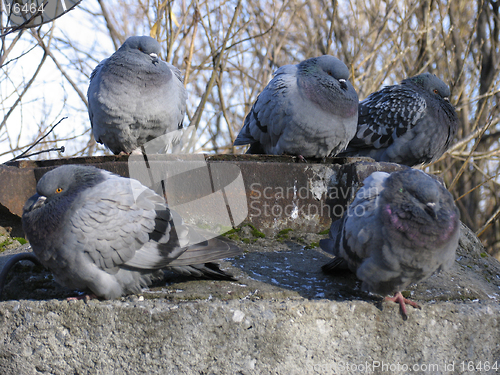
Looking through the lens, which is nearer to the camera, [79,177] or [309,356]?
[309,356]

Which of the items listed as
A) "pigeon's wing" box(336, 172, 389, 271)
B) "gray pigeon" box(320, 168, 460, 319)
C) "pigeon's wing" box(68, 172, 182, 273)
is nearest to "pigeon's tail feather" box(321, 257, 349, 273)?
"pigeon's wing" box(336, 172, 389, 271)

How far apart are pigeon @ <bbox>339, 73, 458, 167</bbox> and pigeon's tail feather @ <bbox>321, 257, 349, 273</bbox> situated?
2.61 m

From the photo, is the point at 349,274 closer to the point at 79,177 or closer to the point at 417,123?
the point at 79,177

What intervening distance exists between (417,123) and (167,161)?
3019 millimetres

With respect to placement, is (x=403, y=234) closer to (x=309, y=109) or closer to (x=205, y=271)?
(x=205, y=271)

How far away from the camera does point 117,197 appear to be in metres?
2.51

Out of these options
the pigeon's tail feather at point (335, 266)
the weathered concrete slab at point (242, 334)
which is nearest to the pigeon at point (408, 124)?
the pigeon's tail feather at point (335, 266)

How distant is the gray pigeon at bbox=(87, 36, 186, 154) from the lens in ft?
13.3

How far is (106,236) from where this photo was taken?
93.5 inches

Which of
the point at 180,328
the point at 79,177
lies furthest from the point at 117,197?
the point at 180,328

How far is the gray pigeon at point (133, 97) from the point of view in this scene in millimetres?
4059

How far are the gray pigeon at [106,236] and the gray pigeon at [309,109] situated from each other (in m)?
1.81

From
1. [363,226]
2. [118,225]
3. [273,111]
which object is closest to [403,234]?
[363,226]

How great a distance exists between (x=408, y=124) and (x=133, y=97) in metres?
2.99
